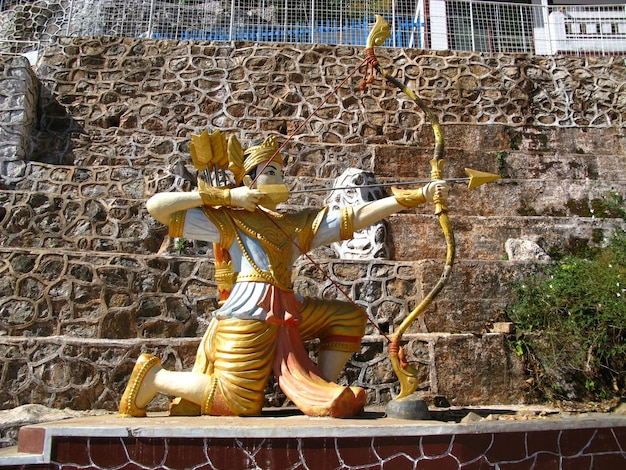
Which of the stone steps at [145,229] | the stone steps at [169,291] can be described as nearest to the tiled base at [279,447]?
the stone steps at [169,291]

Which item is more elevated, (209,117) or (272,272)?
(209,117)

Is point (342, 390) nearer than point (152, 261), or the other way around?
point (342, 390)

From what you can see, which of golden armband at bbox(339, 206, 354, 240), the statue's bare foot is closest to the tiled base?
the statue's bare foot

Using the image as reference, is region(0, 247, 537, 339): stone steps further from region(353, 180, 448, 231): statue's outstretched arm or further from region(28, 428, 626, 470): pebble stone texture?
region(28, 428, 626, 470): pebble stone texture

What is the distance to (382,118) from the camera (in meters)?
9.64

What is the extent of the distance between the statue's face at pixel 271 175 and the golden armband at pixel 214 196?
0.30m

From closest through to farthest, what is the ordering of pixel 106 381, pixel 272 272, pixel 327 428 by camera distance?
pixel 327 428 < pixel 272 272 < pixel 106 381

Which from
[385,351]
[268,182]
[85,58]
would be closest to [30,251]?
[268,182]

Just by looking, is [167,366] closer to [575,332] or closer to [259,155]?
[259,155]

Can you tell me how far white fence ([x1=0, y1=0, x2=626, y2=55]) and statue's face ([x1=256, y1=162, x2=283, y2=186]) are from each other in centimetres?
721

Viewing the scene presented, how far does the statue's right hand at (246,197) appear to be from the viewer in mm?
3992

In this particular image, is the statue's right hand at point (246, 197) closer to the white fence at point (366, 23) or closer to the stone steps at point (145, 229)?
the stone steps at point (145, 229)

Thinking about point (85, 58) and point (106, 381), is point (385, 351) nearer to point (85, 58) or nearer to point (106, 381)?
point (106, 381)

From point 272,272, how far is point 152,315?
6.76 feet
